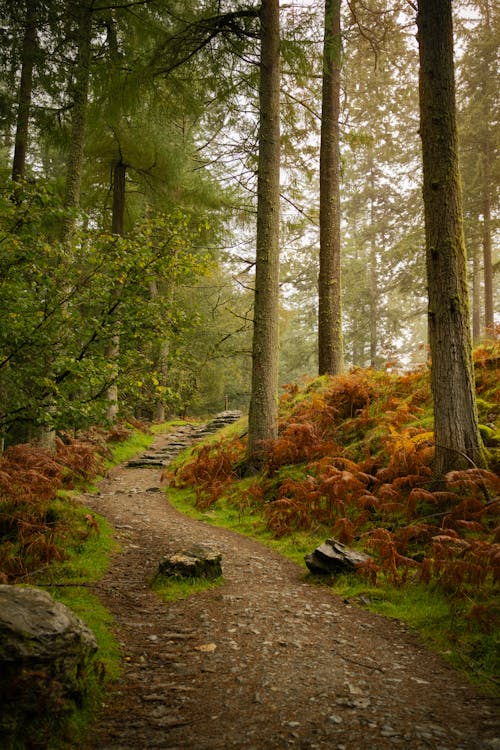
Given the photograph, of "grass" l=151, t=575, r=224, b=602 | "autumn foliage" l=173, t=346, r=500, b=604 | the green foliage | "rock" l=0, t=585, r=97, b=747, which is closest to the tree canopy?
the green foliage

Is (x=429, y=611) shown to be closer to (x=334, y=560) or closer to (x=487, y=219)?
(x=334, y=560)

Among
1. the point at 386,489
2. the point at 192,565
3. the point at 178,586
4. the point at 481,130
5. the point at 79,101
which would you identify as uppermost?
the point at 481,130

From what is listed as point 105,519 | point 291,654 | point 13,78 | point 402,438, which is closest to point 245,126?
point 13,78

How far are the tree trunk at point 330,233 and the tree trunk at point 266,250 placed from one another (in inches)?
100

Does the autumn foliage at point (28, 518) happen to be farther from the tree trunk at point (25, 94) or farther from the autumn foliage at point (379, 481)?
the tree trunk at point (25, 94)

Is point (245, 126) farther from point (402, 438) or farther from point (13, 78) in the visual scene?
point (402, 438)

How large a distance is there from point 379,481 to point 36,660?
4814mm

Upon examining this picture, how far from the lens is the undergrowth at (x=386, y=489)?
13.0 feet

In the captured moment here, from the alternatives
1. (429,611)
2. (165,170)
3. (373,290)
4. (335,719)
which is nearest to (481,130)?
(373,290)

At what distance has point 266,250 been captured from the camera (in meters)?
9.11

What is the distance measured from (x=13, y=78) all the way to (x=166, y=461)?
1163cm

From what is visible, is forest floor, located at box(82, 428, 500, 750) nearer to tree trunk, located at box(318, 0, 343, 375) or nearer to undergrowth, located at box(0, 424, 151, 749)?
undergrowth, located at box(0, 424, 151, 749)

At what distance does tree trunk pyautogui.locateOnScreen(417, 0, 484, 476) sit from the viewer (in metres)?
5.42

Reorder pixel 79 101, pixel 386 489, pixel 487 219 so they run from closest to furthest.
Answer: pixel 386 489 < pixel 79 101 < pixel 487 219
